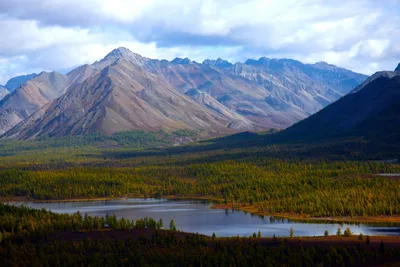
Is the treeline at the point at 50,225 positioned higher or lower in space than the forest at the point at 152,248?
higher

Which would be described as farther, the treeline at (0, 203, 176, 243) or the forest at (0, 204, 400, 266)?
the treeline at (0, 203, 176, 243)

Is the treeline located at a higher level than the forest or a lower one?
higher

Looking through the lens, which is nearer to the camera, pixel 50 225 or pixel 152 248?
pixel 152 248

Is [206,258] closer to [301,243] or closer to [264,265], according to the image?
[264,265]

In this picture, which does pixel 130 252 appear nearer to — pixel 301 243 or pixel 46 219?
pixel 301 243

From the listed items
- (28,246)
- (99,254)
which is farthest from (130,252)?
(28,246)

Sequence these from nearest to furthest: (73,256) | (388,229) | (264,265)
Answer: (264,265)
(73,256)
(388,229)

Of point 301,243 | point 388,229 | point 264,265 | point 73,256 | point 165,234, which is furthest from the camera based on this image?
point 388,229

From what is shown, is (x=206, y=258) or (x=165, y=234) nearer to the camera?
(x=206, y=258)

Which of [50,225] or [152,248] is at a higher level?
[50,225]

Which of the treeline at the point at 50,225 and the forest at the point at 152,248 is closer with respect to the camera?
the forest at the point at 152,248
